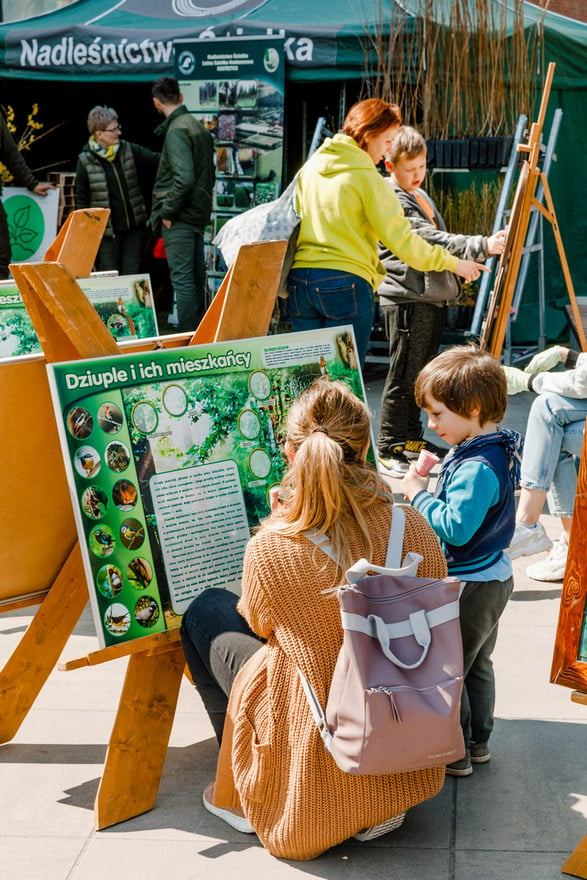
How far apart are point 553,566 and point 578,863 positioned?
7.09 feet

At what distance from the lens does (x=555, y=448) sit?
4.51 meters

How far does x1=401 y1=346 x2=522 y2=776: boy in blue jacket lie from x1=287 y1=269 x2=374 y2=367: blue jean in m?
2.21

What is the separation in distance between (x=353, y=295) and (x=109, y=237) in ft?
15.0

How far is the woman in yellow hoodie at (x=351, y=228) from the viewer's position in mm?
5246

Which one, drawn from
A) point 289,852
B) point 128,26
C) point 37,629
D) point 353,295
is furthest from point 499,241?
point 128,26

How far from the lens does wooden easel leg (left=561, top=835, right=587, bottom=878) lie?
8.64 feet

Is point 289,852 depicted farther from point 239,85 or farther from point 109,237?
point 239,85

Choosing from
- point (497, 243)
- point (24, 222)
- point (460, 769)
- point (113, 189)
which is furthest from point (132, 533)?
point (24, 222)

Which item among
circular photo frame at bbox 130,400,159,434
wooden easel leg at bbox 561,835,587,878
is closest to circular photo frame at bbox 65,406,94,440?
circular photo frame at bbox 130,400,159,434

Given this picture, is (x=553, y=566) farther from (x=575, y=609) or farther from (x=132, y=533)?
(x=132, y=533)

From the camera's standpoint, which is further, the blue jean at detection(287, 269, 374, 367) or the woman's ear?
the blue jean at detection(287, 269, 374, 367)

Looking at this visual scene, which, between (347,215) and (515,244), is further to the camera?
(515,244)

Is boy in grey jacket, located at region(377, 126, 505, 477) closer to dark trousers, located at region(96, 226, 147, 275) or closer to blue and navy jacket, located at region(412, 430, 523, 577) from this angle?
blue and navy jacket, located at region(412, 430, 523, 577)

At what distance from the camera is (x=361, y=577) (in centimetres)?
248
